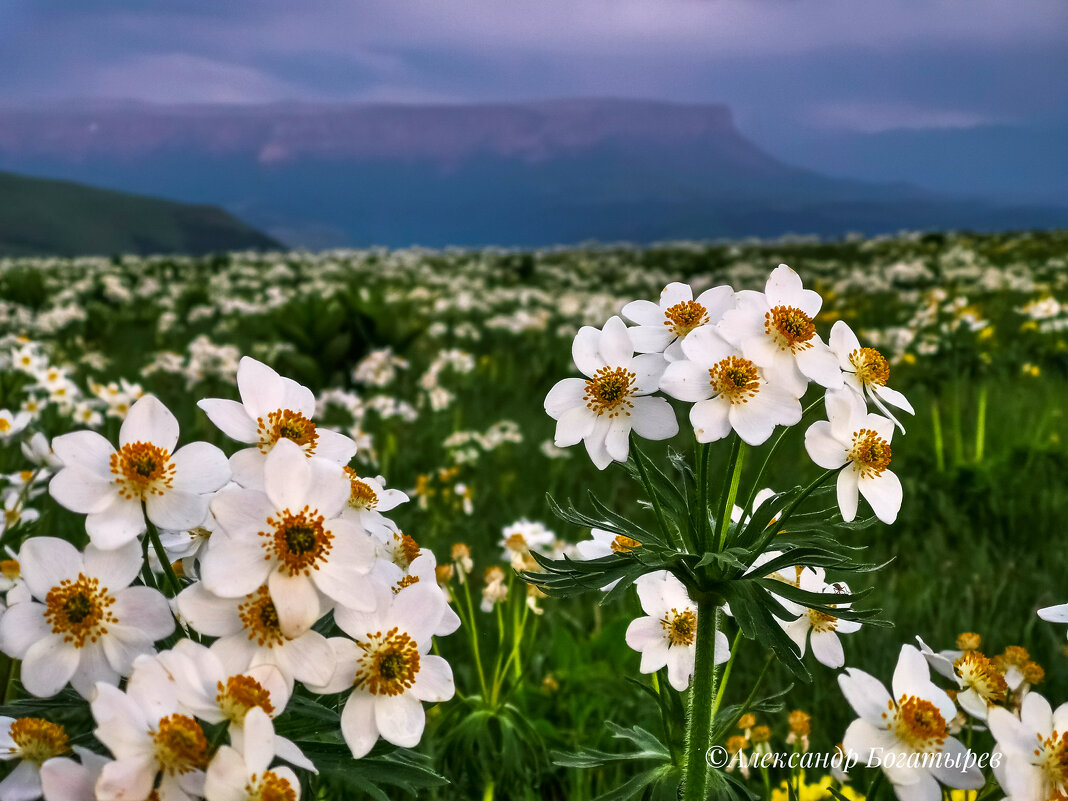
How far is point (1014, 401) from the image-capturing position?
17.4ft

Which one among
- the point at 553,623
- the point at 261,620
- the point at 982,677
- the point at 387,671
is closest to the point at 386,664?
the point at 387,671

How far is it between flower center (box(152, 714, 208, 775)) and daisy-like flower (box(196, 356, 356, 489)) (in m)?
0.30

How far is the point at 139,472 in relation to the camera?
102 centimetres

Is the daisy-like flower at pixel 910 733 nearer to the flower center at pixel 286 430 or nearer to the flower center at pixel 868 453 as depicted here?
the flower center at pixel 868 453

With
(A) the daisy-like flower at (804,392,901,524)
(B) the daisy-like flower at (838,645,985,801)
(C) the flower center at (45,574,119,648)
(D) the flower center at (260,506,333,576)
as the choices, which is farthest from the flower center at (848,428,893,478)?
(C) the flower center at (45,574,119,648)

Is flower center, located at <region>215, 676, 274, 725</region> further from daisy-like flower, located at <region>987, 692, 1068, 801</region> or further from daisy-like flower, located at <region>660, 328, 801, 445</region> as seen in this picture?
daisy-like flower, located at <region>987, 692, 1068, 801</region>

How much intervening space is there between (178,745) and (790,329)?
2.95 feet

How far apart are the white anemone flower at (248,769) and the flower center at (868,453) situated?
0.84 meters

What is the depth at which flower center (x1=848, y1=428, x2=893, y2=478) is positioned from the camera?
1.20m

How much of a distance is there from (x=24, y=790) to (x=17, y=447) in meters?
3.76

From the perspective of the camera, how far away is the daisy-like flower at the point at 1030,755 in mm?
932

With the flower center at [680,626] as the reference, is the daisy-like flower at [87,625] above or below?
above

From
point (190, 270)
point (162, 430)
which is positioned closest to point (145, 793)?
point (162, 430)

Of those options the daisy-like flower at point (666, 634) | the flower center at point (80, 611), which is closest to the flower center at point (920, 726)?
the daisy-like flower at point (666, 634)
